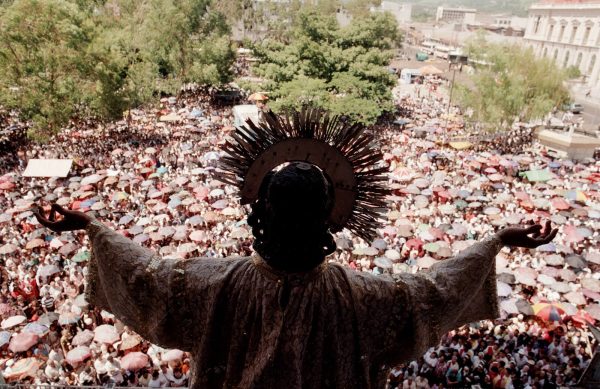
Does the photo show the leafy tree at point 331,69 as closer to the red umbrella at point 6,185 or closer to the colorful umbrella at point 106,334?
the red umbrella at point 6,185

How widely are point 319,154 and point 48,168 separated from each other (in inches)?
675

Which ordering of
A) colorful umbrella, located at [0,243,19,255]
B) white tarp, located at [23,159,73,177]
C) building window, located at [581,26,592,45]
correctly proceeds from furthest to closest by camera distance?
1. building window, located at [581,26,592,45]
2. white tarp, located at [23,159,73,177]
3. colorful umbrella, located at [0,243,19,255]

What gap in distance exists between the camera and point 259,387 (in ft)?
5.73

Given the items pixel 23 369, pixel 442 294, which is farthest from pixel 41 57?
pixel 442 294

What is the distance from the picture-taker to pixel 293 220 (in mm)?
1645

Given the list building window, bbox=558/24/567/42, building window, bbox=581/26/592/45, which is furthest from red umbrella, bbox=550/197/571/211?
building window, bbox=558/24/567/42

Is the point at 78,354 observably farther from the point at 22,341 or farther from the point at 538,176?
the point at 538,176

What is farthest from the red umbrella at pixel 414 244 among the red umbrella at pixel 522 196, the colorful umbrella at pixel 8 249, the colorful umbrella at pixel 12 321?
the colorful umbrella at pixel 8 249

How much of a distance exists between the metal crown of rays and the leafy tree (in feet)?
66.1

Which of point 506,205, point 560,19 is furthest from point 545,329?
point 560,19

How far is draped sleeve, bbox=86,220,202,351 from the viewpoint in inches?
73.0

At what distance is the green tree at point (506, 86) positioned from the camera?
74.3 feet

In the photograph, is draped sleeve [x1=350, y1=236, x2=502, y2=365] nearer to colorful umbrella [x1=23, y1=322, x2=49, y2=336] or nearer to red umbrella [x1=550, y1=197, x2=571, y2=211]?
colorful umbrella [x1=23, y1=322, x2=49, y2=336]

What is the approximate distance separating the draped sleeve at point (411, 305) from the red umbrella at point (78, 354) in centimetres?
746
